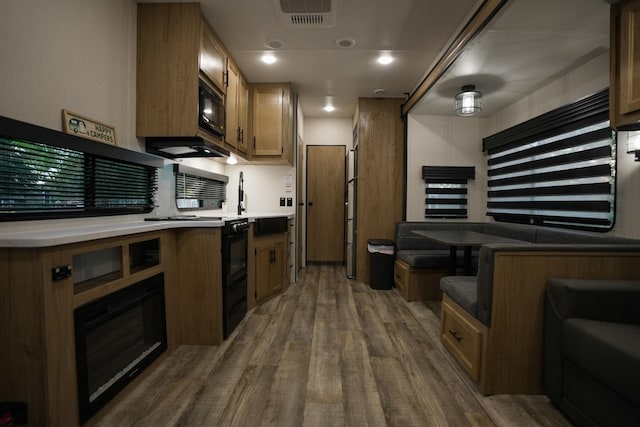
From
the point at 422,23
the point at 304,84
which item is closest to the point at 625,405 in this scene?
the point at 422,23

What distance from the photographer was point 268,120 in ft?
11.6

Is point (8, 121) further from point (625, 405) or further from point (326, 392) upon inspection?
point (625, 405)

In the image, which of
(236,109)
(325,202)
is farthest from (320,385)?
(325,202)

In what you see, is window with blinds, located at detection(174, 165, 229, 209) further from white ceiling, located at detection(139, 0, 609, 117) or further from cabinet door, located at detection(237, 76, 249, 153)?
→ white ceiling, located at detection(139, 0, 609, 117)

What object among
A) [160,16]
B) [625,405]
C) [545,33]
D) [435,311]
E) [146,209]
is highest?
[160,16]

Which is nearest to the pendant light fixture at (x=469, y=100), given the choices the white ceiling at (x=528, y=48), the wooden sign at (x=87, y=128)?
the white ceiling at (x=528, y=48)

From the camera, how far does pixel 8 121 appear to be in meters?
1.20

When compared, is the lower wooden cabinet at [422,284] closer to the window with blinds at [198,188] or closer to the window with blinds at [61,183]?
the window with blinds at [198,188]

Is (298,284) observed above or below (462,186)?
below

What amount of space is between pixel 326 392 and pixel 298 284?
2273mm

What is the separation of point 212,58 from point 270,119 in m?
1.19

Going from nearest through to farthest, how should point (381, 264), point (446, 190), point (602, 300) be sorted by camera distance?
point (602, 300), point (381, 264), point (446, 190)

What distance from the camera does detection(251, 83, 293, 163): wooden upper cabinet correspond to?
3.53 meters

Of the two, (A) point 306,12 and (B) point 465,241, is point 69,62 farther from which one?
(B) point 465,241
